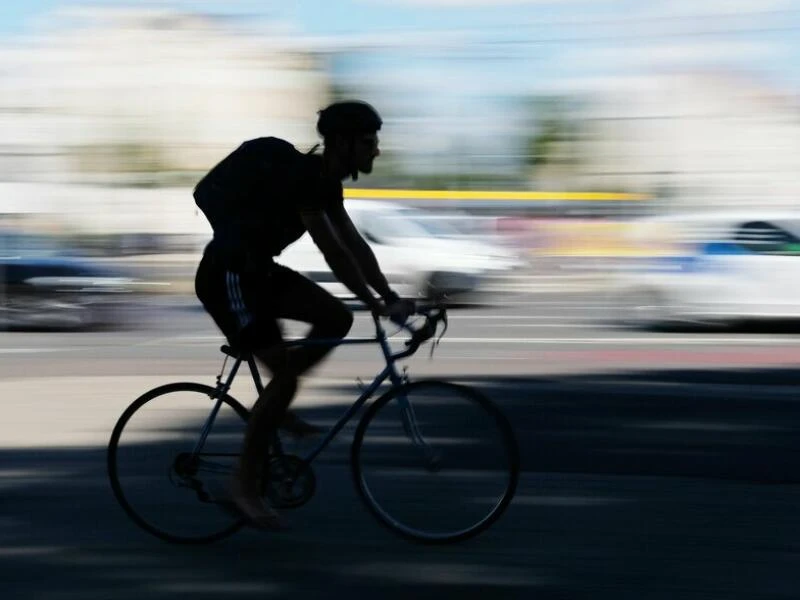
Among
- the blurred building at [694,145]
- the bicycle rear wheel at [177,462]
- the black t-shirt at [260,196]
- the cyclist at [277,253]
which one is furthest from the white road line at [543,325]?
the blurred building at [694,145]

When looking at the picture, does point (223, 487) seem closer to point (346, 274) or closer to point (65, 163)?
point (346, 274)

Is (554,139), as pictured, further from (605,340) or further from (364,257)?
(364,257)

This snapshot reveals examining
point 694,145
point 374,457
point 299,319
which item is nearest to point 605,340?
point 374,457

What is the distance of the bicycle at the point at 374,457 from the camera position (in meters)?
5.62

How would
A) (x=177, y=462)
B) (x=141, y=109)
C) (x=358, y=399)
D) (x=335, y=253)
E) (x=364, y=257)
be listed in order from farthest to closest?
(x=141, y=109) < (x=177, y=462) < (x=358, y=399) < (x=364, y=257) < (x=335, y=253)

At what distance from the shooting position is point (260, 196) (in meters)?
5.43

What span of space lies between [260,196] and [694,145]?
261ft

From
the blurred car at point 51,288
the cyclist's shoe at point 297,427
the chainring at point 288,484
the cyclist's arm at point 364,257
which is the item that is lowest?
the blurred car at point 51,288

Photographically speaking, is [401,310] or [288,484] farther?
[288,484]

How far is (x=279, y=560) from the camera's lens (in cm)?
548

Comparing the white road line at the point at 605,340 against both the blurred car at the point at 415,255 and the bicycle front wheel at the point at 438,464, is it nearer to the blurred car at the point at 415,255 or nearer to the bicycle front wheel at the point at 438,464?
the blurred car at the point at 415,255

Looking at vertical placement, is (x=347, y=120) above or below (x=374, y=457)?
above

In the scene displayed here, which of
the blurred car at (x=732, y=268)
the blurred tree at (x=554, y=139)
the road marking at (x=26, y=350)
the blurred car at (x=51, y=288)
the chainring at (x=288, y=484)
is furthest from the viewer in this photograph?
the blurred tree at (x=554, y=139)

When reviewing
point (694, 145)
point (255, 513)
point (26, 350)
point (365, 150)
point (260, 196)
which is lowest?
point (694, 145)
